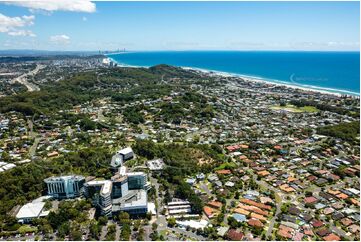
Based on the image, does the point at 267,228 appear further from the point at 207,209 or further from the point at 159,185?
the point at 159,185

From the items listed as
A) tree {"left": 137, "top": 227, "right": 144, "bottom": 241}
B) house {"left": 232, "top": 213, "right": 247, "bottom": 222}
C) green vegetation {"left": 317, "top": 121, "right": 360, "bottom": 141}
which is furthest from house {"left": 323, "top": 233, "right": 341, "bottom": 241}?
green vegetation {"left": 317, "top": 121, "right": 360, "bottom": 141}

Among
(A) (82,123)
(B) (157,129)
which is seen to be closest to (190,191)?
(B) (157,129)

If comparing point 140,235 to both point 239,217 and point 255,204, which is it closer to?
point 239,217

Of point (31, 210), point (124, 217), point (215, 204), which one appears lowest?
point (215, 204)

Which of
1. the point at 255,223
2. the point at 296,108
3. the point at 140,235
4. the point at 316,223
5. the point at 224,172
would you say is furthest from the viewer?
the point at 296,108

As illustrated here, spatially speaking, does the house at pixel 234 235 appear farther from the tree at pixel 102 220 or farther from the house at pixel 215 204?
the tree at pixel 102 220

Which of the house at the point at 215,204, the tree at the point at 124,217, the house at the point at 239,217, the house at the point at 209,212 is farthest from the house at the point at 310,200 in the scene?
the tree at the point at 124,217

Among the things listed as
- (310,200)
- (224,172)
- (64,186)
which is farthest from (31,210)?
(310,200)

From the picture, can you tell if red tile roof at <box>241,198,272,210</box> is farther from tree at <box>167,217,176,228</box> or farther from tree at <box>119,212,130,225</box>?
tree at <box>119,212,130,225</box>
